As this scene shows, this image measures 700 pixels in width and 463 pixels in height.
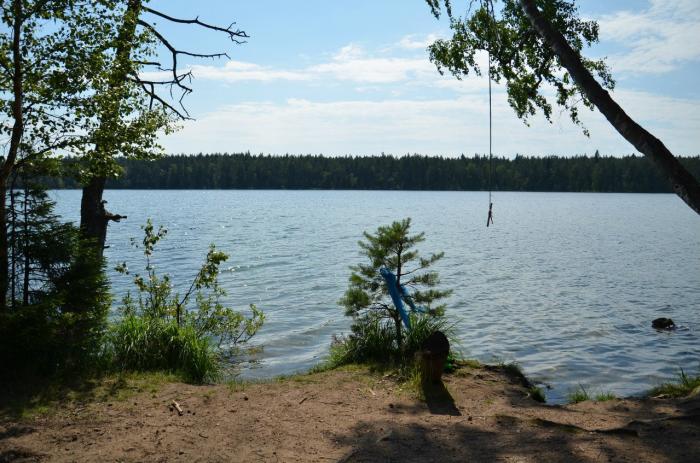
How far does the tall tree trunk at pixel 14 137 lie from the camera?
7.16 m

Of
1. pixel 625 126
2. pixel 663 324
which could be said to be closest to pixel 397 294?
pixel 625 126

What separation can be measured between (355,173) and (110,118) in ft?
528

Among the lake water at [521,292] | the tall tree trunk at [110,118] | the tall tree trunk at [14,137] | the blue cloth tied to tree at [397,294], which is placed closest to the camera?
the tall tree trunk at [14,137]

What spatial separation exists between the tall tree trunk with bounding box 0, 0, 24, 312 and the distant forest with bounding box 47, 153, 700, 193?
153 meters

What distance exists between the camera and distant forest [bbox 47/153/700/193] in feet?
516

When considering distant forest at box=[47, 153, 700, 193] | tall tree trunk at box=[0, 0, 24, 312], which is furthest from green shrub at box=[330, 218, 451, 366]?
distant forest at box=[47, 153, 700, 193]

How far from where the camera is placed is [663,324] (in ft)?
54.7

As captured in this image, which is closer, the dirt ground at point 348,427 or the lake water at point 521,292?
the dirt ground at point 348,427

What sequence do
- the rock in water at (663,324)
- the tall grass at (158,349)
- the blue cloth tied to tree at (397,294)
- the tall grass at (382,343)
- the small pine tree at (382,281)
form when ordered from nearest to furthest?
the tall grass at (158,349) < the tall grass at (382,343) < the blue cloth tied to tree at (397,294) < the small pine tree at (382,281) < the rock in water at (663,324)

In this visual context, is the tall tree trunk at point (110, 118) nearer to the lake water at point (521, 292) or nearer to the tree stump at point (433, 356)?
the lake water at point (521, 292)

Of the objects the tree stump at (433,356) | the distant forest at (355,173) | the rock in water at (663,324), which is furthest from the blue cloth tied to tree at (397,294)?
the distant forest at (355,173)

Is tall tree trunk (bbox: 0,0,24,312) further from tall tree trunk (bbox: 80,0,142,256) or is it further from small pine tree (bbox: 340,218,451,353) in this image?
small pine tree (bbox: 340,218,451,353)

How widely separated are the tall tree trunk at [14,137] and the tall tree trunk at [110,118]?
0.95 m

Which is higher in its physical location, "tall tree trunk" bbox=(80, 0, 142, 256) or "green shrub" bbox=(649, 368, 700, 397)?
"tall tree trunk" bbox=(80, 0, 142, 256)
